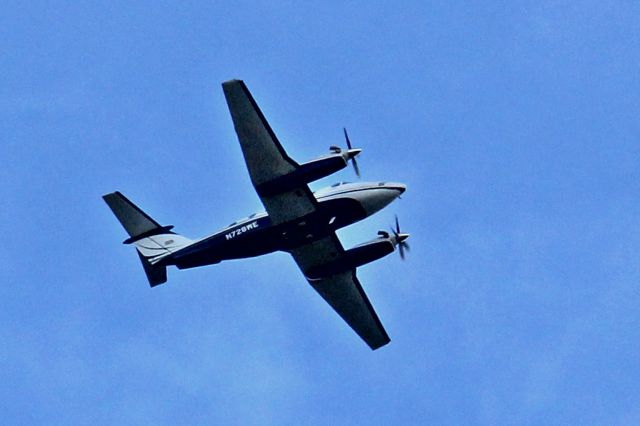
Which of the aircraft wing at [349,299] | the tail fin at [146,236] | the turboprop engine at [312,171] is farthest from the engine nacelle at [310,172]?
the tail fin at [146,236]

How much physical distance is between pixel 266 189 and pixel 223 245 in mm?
4616

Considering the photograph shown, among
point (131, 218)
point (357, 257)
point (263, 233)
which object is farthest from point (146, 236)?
point (357, 257)

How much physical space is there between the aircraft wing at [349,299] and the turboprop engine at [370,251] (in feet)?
1.79

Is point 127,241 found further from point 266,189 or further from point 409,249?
Result: point 409,249

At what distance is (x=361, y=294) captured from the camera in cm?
7400

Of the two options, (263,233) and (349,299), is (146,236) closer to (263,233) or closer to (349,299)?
(263,233)

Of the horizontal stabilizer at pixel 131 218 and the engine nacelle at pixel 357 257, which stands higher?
the horizontal stabilizer at pixel 131 218

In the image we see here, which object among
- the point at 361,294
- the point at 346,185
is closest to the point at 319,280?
the point at 361,294

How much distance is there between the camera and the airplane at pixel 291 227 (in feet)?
214

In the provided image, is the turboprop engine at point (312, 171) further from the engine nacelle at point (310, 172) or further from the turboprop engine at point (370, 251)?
the turboprop engine at point (370, 251)

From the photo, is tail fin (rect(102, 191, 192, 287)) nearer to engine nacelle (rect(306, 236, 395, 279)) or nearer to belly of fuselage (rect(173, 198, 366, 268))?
belly of fuselage (rect(173, 198, 366, 268))

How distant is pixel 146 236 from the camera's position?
→ 71.5m

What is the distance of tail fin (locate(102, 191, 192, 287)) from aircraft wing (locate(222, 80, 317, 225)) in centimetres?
748

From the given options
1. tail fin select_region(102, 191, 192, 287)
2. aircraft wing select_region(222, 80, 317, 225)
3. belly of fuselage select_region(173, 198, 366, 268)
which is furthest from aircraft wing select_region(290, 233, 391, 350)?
tail fin select_region(102, 191, 192, 287)
